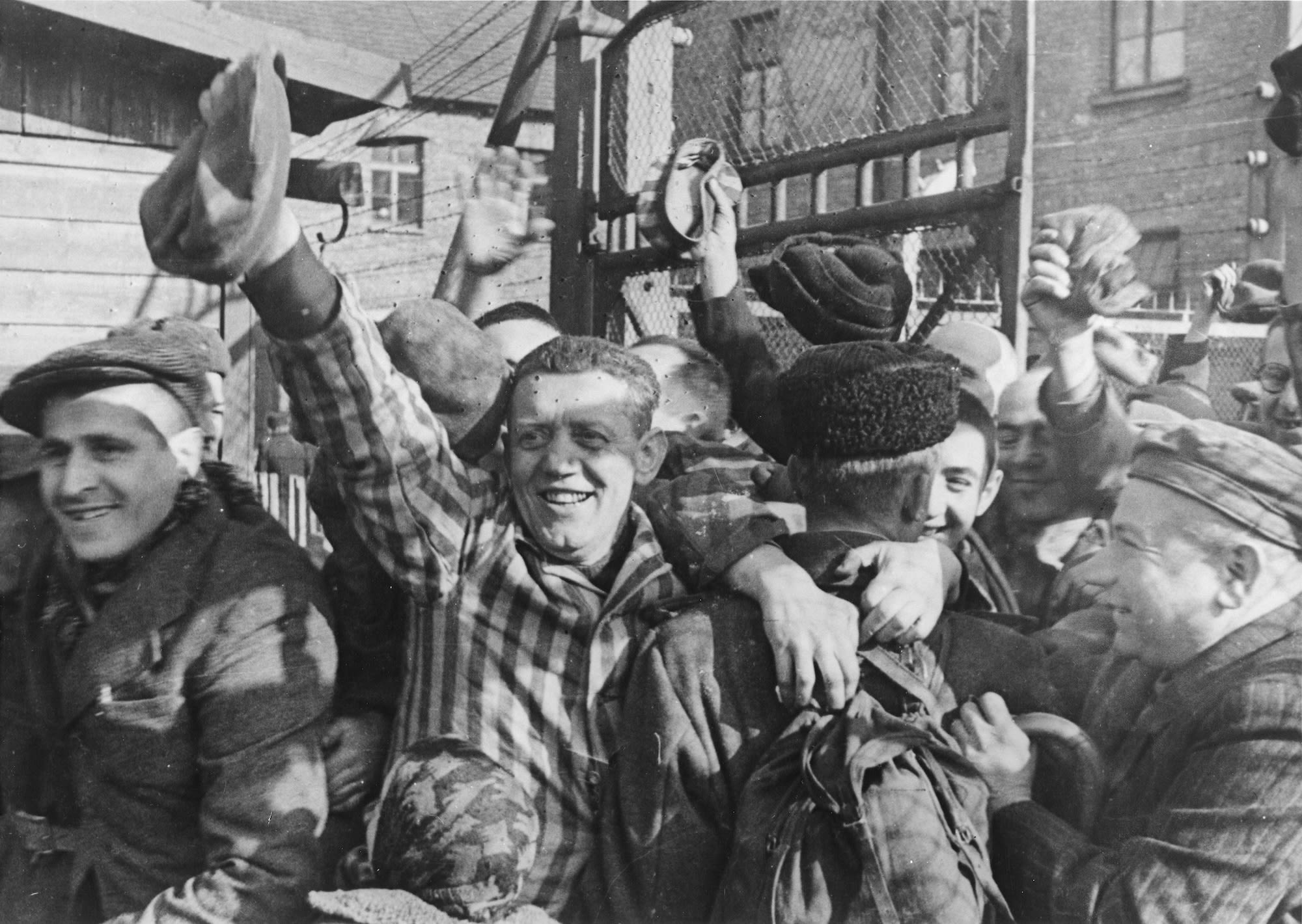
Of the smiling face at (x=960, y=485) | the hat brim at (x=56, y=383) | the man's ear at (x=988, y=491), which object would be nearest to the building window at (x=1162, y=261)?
the man's ear at (x=988, y=491)

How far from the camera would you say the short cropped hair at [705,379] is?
295 cm

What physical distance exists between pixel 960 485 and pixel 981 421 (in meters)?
0.16

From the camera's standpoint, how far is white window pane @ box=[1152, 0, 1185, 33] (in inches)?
336

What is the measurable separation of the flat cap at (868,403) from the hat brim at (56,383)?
1.11 meters

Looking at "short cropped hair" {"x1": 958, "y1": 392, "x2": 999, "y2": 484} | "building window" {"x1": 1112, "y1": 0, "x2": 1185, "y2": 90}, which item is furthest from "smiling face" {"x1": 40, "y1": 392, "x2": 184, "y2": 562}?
"building window" {"x1": 1112, "y1": 0, "x2": 1185, "y2": 90}

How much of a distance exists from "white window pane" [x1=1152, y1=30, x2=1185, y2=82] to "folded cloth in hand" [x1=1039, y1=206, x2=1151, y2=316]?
5.90 metres

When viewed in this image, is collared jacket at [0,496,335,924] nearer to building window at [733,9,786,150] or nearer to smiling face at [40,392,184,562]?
smiling face at [40,392,184,562]

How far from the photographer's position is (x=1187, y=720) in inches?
79.4

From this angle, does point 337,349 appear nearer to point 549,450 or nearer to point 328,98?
point 549,450

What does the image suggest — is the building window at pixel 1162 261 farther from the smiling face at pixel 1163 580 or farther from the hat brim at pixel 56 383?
the hat brim at pixel 56 383

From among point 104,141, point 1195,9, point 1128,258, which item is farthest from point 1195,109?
point 104,141

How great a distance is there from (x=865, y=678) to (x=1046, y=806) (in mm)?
378

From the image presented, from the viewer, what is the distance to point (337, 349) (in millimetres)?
1944

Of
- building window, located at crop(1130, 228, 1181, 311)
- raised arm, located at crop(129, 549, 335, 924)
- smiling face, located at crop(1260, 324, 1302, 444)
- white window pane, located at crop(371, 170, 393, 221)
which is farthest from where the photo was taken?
building window, located at crop(1130, 228, 1181, 311)
